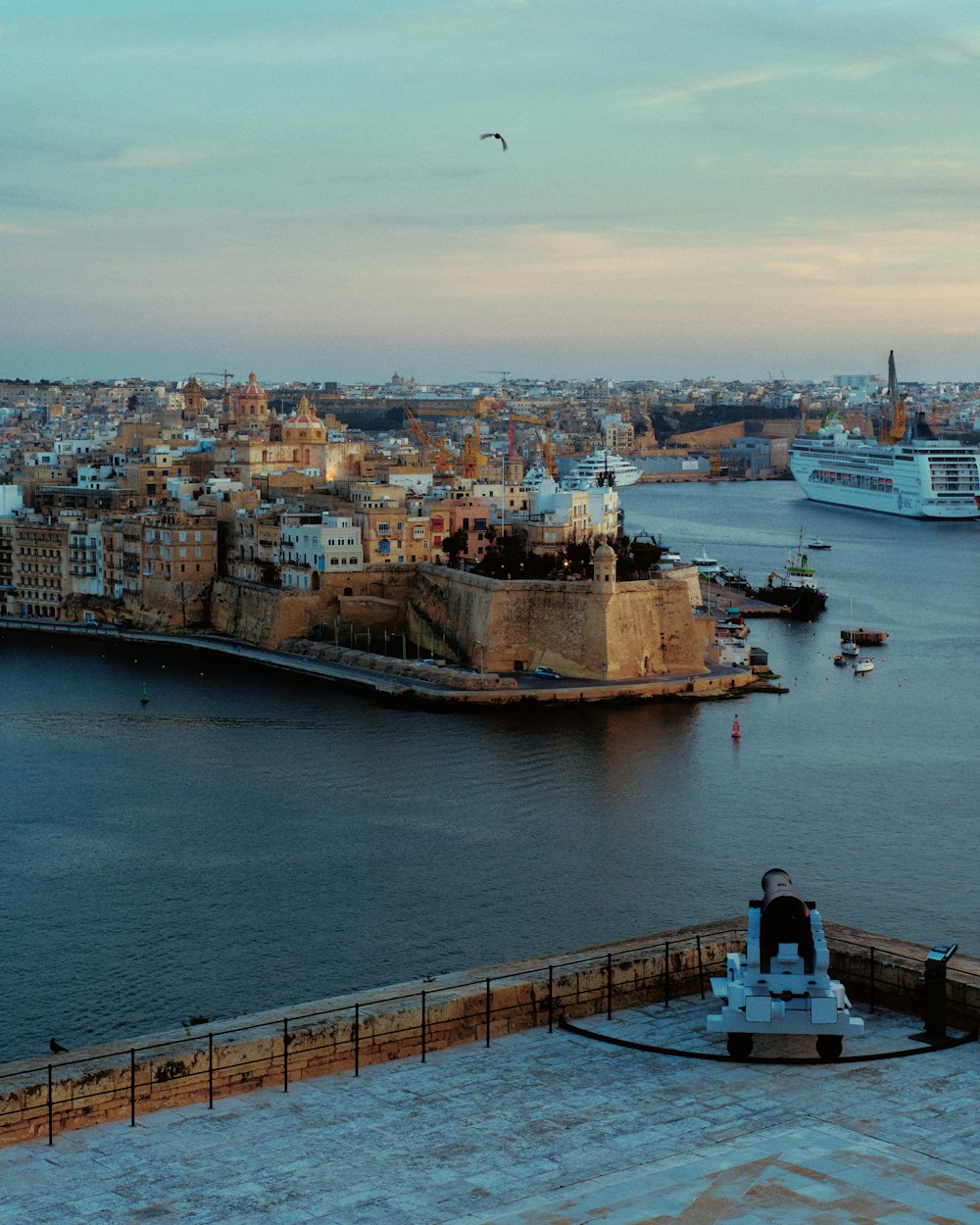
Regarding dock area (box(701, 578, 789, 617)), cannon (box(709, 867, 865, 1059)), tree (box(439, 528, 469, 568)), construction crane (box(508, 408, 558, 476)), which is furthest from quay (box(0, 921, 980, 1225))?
construction crane (box(508, 408, 558, 476))

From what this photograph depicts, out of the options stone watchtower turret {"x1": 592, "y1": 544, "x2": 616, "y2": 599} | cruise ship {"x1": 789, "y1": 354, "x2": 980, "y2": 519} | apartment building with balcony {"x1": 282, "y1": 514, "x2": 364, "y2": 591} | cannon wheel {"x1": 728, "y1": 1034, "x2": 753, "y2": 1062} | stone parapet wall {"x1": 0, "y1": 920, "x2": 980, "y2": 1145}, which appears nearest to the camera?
stone parapet wall {"x1": 0, "y1": 920, "x2": 980, "y2": 1145}

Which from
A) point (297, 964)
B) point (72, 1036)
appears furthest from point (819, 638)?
point (72, 1036)

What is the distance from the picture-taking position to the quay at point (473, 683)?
55.8 feet

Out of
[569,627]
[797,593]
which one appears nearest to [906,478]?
[797,593]

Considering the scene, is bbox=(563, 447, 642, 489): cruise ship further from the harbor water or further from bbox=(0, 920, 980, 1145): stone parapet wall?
bbox=(0, 920, 980, 1145): stone parapet wall

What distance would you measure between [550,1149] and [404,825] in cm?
793

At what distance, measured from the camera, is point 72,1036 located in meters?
7.44

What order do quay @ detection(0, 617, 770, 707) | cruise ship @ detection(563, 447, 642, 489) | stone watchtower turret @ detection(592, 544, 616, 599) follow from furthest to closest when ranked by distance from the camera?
cruise ship @ detection(563, 447, 642, 489) → stone watchtower turret @ detection(592, 544, 616, 599) → quay @ detection(0, 617, 770, 707)

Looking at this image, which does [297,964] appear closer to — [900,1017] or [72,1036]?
[72,1036]

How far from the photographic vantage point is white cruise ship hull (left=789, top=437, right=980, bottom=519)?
42.2m

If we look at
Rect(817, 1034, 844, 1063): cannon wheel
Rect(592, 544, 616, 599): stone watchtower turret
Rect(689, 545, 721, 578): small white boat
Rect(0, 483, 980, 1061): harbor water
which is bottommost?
Rect(0, 483, 980, 1061): harbor water

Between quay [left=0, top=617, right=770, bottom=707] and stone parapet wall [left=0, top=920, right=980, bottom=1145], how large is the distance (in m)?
11.8

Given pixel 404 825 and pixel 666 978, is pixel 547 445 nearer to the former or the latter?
pixel 404 825

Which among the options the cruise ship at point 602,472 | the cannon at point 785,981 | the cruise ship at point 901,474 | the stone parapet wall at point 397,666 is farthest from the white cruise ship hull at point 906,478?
the cannon at point 785,981
